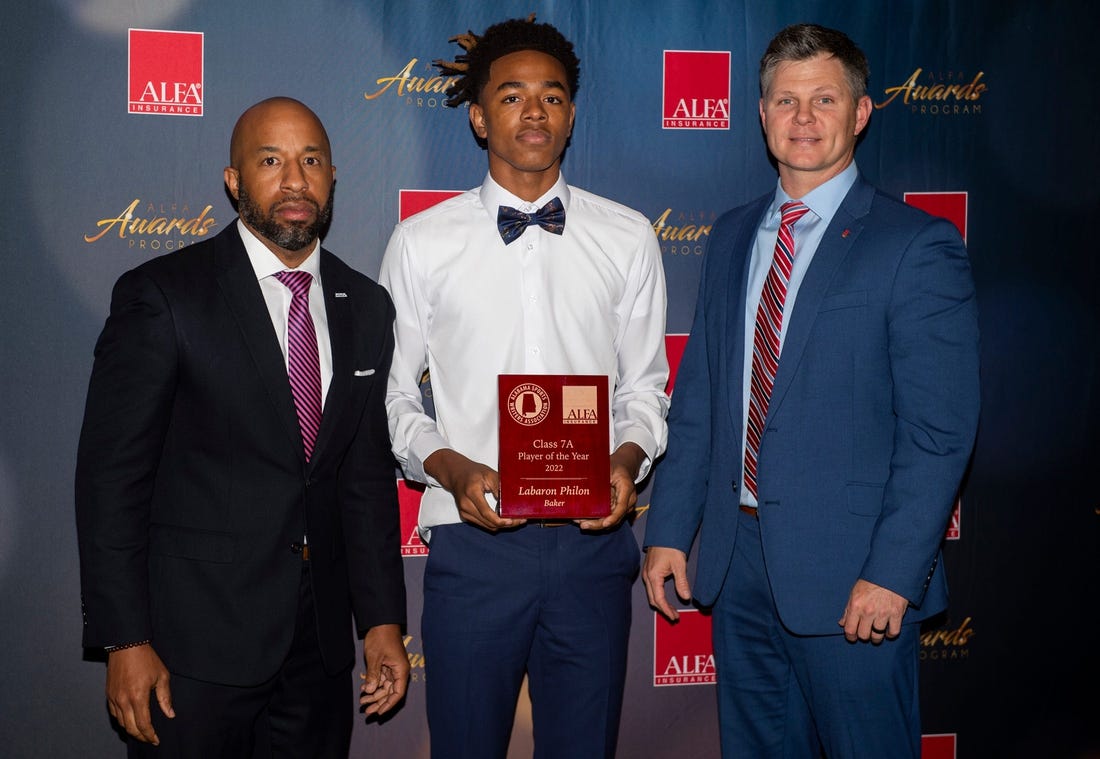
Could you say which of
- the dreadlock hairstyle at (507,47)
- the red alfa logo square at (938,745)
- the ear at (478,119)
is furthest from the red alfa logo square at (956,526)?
the ear at (478,119)

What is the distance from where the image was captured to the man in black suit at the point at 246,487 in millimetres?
2242

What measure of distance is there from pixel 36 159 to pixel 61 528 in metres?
1.23

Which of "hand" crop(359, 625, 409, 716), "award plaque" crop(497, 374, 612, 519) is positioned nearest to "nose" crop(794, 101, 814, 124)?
"award plaque" crop(497, 374, 612, 519)

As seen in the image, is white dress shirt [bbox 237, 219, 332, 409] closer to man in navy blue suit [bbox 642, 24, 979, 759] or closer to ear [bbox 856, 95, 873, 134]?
man in navy blue suit [bbox 642, 24, 979, 759]

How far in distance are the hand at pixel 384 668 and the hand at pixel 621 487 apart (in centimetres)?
62

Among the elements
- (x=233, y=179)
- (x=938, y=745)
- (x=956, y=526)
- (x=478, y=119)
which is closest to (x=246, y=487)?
(x=233, y=179)

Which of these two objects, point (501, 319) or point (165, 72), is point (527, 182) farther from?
point (165, 72)

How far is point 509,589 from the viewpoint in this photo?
262 cm

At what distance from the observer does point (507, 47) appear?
2.88 metres

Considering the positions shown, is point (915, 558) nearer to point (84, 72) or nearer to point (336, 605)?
point (336, 605)

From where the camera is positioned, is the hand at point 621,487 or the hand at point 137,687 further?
the hand at point 621,487

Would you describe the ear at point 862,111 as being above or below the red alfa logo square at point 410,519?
above

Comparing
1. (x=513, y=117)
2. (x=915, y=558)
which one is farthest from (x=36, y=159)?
(x=915, y=558)

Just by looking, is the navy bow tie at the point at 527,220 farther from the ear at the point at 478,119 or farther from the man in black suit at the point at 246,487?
the man in black suit at the point at 246,487
